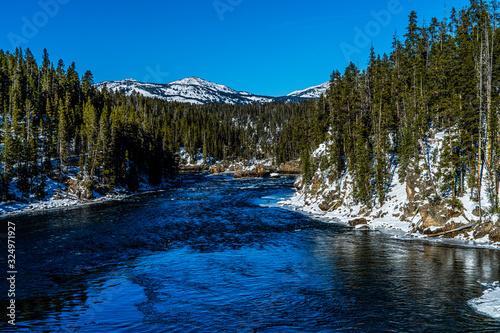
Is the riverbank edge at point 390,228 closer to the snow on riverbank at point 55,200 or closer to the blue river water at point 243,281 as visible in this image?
the blue river water at point 243,281

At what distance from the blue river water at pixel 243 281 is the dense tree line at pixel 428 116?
956 centimetres

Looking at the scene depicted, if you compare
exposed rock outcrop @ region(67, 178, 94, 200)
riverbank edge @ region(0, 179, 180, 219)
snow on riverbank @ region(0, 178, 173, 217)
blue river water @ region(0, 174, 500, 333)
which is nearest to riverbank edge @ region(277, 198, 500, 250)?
blue river water @ region(0, 174, 500, 333)

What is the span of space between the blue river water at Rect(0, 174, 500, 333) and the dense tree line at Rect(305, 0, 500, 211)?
956cm

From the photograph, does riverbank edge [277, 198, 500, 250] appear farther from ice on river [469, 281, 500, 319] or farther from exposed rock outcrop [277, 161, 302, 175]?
exposed rock outcrop [277, 161, 302, 175]

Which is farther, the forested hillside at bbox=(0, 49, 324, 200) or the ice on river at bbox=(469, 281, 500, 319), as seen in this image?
the forested hillside at bbox=(0, 49, 324, 200)

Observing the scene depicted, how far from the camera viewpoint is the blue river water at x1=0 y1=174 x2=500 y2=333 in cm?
1284

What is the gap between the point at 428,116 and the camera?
43156 mm

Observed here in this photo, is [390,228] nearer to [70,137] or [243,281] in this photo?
[243,281]

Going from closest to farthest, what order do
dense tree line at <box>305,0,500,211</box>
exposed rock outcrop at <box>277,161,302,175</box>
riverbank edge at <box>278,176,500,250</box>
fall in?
riverbank edge at <box>278,176,500,250</box> → dense tree line at <box>305,0,500,211</box> → exposed rock outcrop at <box>277,161,302,175</box>

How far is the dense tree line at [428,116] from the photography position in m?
30.0

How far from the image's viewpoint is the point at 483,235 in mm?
25625

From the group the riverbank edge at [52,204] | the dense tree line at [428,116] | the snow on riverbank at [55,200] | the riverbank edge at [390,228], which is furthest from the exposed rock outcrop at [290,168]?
the riverbank edge at [390,228]

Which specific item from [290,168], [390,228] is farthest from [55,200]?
[290,168]

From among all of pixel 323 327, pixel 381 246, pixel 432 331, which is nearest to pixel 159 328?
pixel 323 327
